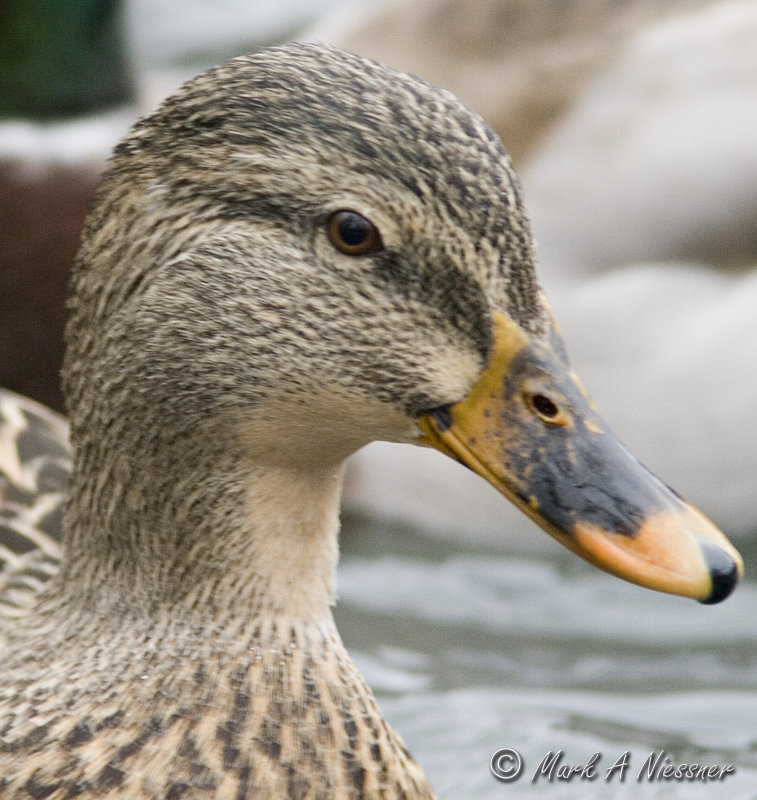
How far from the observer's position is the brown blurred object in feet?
14.2

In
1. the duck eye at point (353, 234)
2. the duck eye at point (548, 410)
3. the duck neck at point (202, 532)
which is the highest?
the duck eye at point (353, 234)

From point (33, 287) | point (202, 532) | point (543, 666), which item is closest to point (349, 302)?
point (202, 532)

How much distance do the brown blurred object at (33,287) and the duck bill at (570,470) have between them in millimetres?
2326

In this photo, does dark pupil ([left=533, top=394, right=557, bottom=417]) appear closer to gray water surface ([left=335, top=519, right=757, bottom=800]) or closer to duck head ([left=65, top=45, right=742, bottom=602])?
duck head ([left=65, top=45, right=742, bottom=602])

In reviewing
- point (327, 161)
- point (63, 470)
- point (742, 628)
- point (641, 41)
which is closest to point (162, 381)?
point (327, 161)

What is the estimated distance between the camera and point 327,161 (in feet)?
6.87

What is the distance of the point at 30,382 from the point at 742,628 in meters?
1.90

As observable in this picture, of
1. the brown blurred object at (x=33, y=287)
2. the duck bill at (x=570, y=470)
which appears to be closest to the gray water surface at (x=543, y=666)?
the brown blurred object at (x=33, y=287)

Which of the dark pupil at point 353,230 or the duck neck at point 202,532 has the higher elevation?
the dark pupil at point 353,230

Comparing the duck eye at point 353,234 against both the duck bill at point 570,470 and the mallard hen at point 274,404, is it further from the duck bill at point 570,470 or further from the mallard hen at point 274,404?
the duck bill at point 570,470

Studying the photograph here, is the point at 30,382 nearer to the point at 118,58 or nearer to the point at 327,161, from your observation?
the point at 118,58

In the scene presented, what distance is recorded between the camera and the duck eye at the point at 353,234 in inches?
82.2

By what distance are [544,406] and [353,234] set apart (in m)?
0.34

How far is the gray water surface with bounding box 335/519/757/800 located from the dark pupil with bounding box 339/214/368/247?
1527 mm
